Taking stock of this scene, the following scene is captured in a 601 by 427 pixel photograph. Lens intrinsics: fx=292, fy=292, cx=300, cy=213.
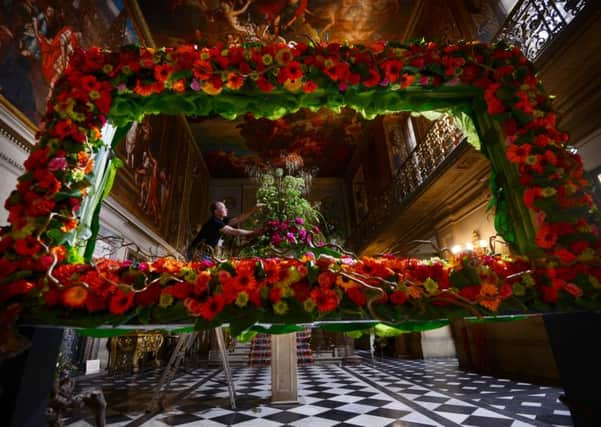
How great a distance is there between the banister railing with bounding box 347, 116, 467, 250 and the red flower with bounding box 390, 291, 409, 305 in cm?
454

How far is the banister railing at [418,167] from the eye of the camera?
5781 millimetres

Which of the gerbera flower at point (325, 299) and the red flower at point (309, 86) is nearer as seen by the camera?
the gerbera flower at point (325, 299)

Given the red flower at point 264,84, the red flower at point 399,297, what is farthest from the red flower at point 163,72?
the red flower at point 399,297

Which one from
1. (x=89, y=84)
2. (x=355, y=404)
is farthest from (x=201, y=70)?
(x=355, y=404)

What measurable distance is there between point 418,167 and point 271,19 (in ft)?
17.2

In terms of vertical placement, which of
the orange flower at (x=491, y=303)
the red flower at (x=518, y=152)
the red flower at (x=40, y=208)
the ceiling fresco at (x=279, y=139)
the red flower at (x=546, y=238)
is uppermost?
the ceiling fresco at (x=279, y=139)

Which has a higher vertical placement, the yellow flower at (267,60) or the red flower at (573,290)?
the yellow flower at (267,60)

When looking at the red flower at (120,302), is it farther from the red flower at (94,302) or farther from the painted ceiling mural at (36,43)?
→ the painted ceiling mural at (36,43)

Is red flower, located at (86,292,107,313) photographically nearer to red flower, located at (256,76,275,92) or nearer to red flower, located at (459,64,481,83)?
red flower, located at (256,76,275,92)

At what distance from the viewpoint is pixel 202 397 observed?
3.54m

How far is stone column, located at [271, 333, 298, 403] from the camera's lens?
124 inches

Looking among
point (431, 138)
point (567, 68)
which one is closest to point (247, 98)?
point (567, 68)

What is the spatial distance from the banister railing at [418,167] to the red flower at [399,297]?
454cm

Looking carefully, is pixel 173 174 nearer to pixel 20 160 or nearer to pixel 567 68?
pixel 20 160
